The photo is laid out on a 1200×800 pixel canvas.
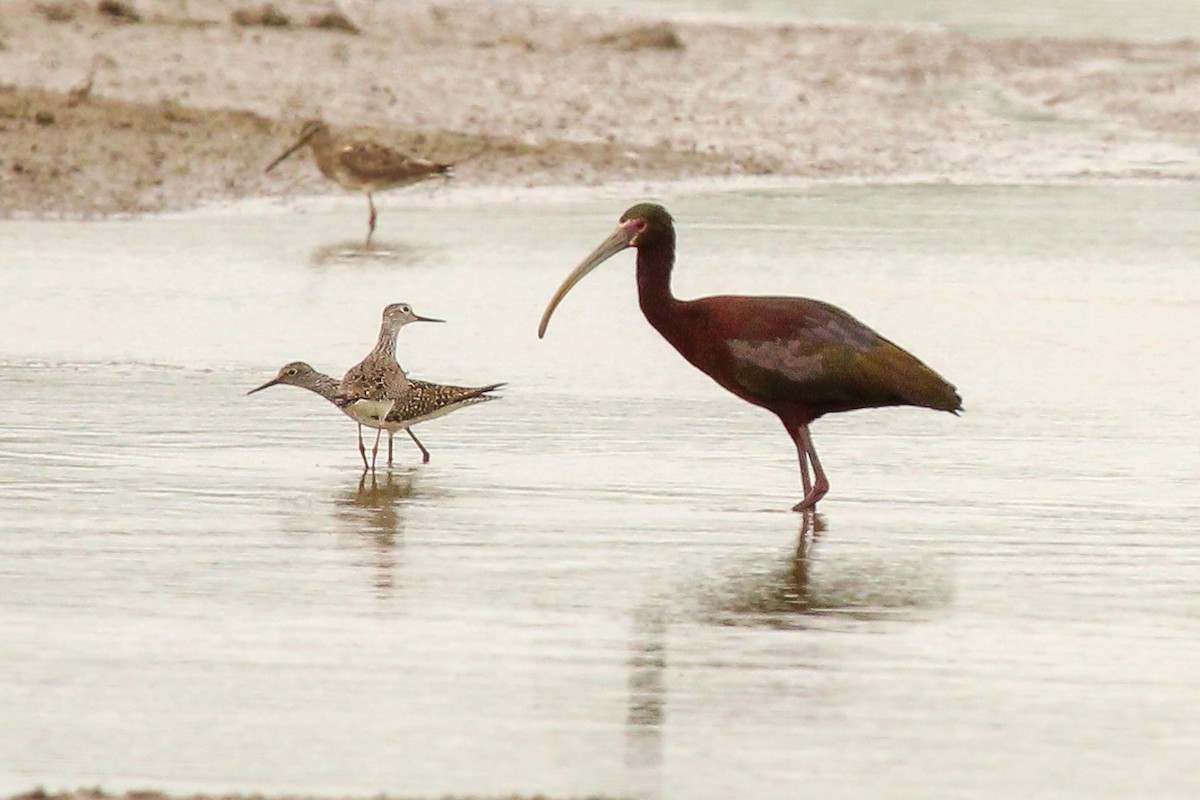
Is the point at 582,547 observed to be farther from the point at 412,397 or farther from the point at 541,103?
the point at 541,103

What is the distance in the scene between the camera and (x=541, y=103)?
73.7 feet

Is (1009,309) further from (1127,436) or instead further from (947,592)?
(947,592)

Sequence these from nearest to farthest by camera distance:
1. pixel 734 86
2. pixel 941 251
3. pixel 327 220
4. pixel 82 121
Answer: pixel 941 251, pixel 327 220, pixel 82 121, pixel 734 86

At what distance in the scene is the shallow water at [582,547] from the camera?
5742 millimetres

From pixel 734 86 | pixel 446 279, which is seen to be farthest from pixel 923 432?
pixel 734 86

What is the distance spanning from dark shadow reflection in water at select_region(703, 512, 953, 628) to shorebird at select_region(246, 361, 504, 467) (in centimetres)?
208

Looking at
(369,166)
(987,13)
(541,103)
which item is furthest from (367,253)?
(987,13)

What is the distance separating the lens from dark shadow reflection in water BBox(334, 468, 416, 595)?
7.69 meters

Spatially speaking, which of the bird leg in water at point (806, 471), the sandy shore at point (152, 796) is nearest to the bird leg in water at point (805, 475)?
the bird leg in water at point (806, 471)

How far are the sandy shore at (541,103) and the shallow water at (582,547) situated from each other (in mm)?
3894

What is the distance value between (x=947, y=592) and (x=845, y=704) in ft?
4.65

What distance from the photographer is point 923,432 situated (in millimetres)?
10227

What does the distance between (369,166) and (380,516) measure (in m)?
8.89

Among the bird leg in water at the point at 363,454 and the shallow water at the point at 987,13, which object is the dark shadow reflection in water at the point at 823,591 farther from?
the shallow water at the point at 987,13
